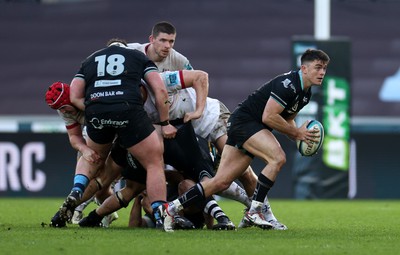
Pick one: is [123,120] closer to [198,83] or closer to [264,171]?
[198,83]

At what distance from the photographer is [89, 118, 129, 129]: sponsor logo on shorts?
10234mm

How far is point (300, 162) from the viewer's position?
19.6 metres

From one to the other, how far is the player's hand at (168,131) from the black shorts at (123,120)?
0.26 metres

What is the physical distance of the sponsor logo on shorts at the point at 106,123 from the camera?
10234 millimetres

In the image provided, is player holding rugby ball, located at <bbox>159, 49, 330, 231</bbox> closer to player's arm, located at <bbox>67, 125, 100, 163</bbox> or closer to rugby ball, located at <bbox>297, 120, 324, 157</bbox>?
rugby ball, located at <bbox>297, 120, 324, 157</bbox>

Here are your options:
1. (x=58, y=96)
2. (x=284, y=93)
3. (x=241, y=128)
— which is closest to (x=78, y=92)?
(x=58, y=96)

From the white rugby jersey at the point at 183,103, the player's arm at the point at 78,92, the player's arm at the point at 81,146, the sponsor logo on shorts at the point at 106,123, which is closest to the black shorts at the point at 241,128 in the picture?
the white rugby jersey at the point at 183,103

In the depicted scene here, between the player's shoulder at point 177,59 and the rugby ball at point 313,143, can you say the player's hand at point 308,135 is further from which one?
the player's shoulder at point 177,59

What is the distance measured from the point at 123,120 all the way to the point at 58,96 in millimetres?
805

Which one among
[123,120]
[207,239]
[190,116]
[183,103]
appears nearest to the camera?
[207,239]

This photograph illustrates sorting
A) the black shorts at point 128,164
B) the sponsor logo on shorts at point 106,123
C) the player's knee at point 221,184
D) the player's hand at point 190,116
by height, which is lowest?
the player's knee at point 221,184

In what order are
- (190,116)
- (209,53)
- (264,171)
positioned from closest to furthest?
1. (264,171)
2. (190,116)
3. (209,53)

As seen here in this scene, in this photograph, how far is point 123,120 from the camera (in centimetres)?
1022

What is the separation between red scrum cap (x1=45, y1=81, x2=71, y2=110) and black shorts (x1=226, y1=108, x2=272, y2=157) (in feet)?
5.26
